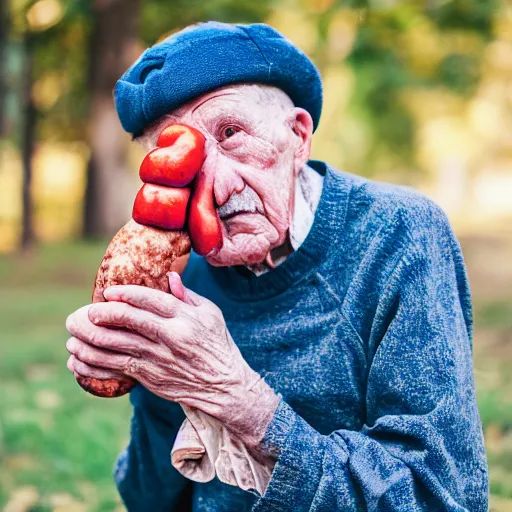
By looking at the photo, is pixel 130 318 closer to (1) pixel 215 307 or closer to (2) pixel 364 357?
(1) pixel 215 307

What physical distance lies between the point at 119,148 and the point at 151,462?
13.6 m

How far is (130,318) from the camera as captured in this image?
184 centimetres

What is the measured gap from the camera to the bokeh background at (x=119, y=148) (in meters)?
5.06

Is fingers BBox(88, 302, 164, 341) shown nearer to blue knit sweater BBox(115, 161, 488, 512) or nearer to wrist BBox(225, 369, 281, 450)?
wrist BBox(225, 369, 281, 450)

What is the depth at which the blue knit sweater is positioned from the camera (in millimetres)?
1920

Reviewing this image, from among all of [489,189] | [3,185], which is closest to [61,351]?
[3,185]

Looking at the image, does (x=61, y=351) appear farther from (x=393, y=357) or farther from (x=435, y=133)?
(x=435, y=133)

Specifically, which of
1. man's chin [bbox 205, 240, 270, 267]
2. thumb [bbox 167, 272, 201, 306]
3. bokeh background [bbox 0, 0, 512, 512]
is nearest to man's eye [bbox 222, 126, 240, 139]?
man's chin [bbox 205, 240, 270, 267]

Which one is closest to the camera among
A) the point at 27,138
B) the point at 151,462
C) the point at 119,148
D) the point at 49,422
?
the point at 151,462

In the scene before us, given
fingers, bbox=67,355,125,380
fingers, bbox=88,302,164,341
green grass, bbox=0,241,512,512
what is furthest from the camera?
green grass, bbox=0,241,512,512

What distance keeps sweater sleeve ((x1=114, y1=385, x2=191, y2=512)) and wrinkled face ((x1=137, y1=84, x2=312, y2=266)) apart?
672 millimetres

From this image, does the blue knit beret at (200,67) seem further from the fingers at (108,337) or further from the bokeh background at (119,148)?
the bokeh background at (119,148)

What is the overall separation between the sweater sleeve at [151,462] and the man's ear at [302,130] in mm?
859

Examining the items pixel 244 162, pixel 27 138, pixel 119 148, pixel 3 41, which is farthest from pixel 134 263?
pixel 119 148
